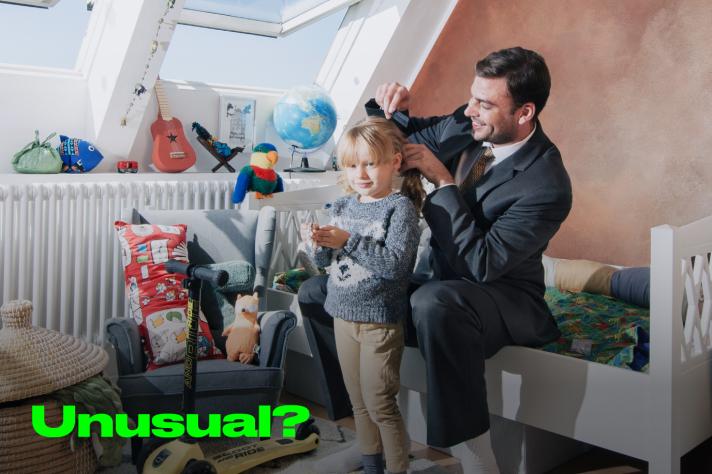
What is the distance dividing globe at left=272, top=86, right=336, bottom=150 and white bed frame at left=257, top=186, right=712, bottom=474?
1.80m

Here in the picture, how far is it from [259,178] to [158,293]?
0.80m

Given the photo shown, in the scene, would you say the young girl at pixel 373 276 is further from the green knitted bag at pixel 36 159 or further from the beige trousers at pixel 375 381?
the green knitted bag at pixel 36 159

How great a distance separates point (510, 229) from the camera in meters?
1.90

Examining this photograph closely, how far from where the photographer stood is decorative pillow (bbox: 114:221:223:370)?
245 cm

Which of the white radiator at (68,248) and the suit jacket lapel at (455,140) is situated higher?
the suit jacket lapel at (455,140)

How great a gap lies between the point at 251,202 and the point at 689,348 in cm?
186

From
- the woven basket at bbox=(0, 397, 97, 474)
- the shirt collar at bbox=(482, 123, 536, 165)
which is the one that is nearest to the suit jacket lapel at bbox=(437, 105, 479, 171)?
the shirt collar at bbox=(482, 123, 536, 165)

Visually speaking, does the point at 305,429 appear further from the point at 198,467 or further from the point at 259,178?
the point at 259,178

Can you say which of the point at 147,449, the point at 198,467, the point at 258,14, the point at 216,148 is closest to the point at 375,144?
the point at 198,467

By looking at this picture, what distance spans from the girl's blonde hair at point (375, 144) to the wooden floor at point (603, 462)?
0.90m

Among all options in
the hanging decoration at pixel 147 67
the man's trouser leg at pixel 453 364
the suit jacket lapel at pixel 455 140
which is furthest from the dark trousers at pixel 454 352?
the hanging decoration at pixel 147 67

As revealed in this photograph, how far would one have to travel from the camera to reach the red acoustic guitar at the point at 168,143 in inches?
129

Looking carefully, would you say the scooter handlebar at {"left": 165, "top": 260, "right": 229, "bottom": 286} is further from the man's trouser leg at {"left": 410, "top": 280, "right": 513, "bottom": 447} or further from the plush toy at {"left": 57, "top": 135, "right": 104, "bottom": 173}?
the plush toy at {"left": 57, "top": 135, "right": 104, "bottom": 173}

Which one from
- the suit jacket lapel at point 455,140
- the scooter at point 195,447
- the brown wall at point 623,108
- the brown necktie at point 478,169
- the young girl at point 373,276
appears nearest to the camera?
the scooter at point 195,447
